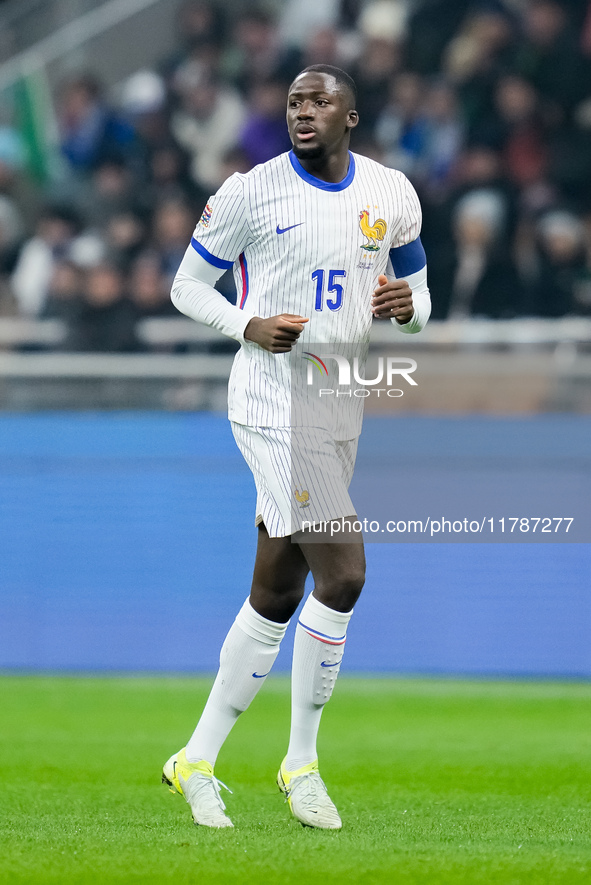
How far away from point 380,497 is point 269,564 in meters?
3.82

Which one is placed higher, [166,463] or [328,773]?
[166,463]

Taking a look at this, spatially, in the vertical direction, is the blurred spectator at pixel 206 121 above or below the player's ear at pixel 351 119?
above

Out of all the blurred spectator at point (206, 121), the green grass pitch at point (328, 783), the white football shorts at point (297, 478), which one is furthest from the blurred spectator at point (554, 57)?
the white football shorts at point (297, 478)

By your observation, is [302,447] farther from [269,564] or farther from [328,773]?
[328,773]

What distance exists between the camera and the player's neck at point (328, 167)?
3883mm

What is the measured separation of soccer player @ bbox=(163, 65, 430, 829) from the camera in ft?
12.5

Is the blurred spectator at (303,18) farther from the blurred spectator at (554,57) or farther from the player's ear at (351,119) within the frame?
the player's ear at (351,119)

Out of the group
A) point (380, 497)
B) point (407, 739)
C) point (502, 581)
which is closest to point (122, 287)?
point (380, 497)

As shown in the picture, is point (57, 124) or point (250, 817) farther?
point (57, 124)

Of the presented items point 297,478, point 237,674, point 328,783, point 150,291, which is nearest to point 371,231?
point 297,478

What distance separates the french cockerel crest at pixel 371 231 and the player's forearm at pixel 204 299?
435 millimetres

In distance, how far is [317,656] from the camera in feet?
12.7

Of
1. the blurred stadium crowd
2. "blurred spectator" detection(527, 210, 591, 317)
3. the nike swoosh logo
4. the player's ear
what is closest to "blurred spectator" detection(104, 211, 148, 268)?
the blurred stadium crowd

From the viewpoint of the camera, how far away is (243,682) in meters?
3.97
